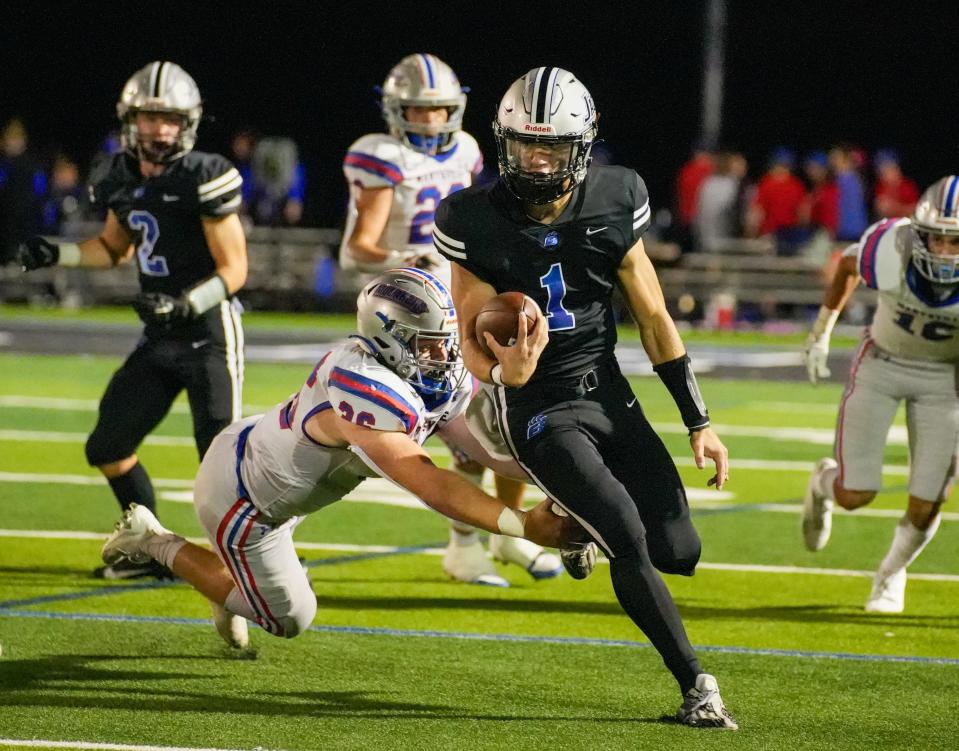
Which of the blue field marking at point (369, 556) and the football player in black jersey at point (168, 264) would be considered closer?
the football player in black jersey at point (168, 264)

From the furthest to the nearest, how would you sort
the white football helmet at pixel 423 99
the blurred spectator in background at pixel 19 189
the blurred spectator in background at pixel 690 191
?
the blurred spectator in background at pixel 19 189
the blurred spectator in background at pixel 690 191
the white football helmet at pixel 423 99

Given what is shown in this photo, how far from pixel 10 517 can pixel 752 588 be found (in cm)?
313

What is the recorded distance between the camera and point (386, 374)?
14.0ft

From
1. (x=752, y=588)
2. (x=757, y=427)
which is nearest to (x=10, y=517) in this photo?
(x=752, y=588)

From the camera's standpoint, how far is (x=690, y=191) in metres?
16.7

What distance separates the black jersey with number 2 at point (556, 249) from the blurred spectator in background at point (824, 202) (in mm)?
11484

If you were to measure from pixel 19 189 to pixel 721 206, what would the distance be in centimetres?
715

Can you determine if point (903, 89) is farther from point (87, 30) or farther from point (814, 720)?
point (814, 720)

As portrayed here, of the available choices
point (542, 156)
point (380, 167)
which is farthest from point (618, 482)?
point (380, 167)

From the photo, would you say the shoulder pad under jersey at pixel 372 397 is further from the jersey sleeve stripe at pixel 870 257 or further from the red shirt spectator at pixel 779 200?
the red shirt spectator at pixel 779 200

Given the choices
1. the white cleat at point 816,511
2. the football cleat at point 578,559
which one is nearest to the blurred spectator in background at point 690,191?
the white cleat at point 816,511

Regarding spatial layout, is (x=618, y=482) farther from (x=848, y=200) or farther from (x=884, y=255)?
(x=848, y=200)

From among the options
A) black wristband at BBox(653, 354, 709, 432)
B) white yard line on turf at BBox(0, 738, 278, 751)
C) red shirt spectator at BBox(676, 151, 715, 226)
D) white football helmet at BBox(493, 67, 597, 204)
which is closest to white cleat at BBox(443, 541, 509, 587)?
black wristband at BBox(653, 354, 709, 432)

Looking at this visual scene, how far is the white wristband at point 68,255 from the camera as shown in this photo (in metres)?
6.02
